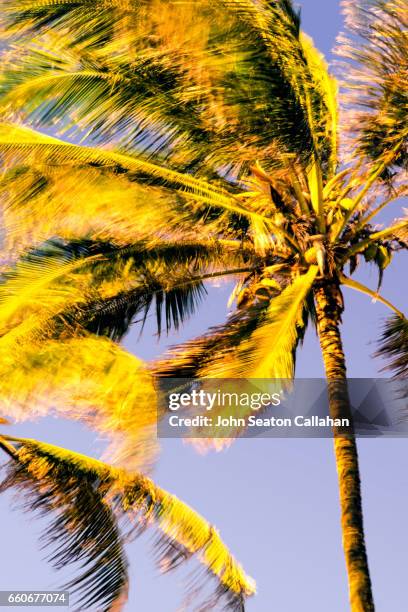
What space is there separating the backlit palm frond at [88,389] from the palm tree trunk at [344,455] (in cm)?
184

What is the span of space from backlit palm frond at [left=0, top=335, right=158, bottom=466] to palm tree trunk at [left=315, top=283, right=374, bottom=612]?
1.84 meters

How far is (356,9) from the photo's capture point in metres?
8.75

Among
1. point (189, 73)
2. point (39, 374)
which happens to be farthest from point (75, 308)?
point (189, 73)

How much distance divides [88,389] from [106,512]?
1.46 m

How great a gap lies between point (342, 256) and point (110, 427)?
10.2ft

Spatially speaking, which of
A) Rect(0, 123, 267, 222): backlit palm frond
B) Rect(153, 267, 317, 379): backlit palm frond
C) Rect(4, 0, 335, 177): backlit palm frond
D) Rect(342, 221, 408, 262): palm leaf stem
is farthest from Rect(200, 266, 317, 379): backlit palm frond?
Rect(4, 0, 335, 177): backlit palm frond

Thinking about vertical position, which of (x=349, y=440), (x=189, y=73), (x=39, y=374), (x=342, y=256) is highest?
(x=189, y=73)

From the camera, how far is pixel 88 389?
1088cm

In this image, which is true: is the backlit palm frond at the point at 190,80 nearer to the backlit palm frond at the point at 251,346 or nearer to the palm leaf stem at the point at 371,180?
the palm leaf stem at the point at 371,180

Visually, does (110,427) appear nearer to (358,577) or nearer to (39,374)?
(39,374)

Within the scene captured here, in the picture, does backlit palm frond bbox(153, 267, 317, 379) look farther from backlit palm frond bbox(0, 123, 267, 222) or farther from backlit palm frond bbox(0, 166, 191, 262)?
backlit palm frond bbox(0, 166, 191, 262)

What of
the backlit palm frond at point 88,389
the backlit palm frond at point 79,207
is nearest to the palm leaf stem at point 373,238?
the backlit palm frond at point 79,207

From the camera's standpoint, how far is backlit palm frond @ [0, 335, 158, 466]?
9.52 m

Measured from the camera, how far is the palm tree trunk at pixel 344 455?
Answer: 27.3 feet
